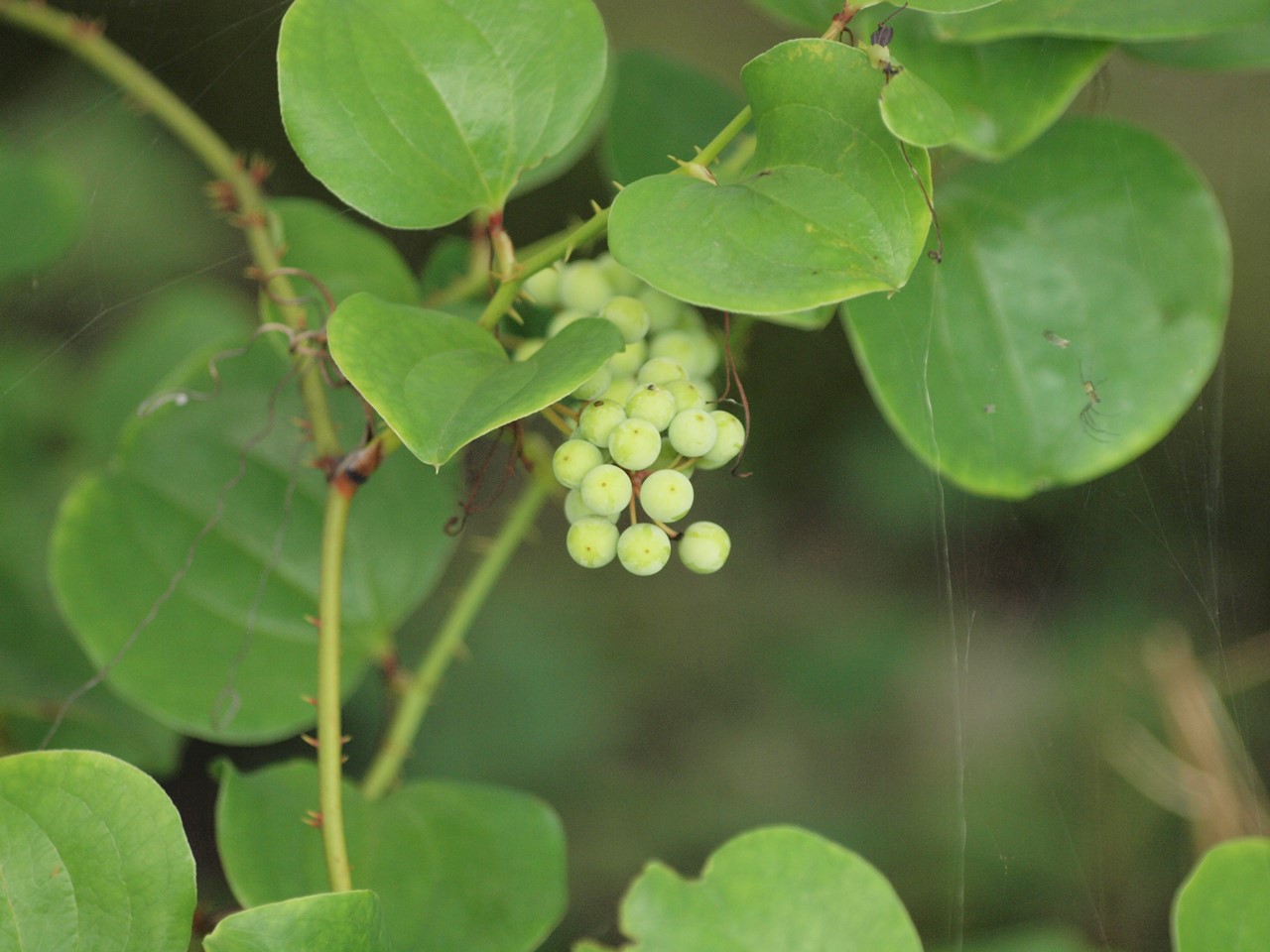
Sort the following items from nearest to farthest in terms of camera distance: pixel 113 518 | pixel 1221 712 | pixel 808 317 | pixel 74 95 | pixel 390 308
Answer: pixel 390 308, pixel 808 317, pixel 113 518, pixel 74 95, pixel 1221 712

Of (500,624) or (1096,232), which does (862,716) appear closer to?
(500,624)

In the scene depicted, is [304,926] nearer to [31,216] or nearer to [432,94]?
[432,94]

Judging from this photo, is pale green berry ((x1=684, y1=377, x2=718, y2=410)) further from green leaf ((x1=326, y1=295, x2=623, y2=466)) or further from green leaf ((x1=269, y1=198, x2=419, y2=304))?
green leaf ((x1=269, y1=198, x2=419, y2=304))

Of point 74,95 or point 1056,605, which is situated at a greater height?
point 74,95

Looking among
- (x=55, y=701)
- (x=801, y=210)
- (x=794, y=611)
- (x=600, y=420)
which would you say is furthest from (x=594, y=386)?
(x=794, y=611)

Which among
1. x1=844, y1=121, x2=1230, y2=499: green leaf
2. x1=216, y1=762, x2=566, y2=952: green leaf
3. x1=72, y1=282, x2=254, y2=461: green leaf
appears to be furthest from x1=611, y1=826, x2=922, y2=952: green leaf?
x1=72, y1=282, x2=254, y2=461: green leaf

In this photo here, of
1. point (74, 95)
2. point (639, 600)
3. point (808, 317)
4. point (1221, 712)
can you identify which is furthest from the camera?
point (639, 600)

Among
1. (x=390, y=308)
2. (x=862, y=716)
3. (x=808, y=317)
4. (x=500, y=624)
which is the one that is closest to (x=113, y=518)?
(x=390, y=308)
